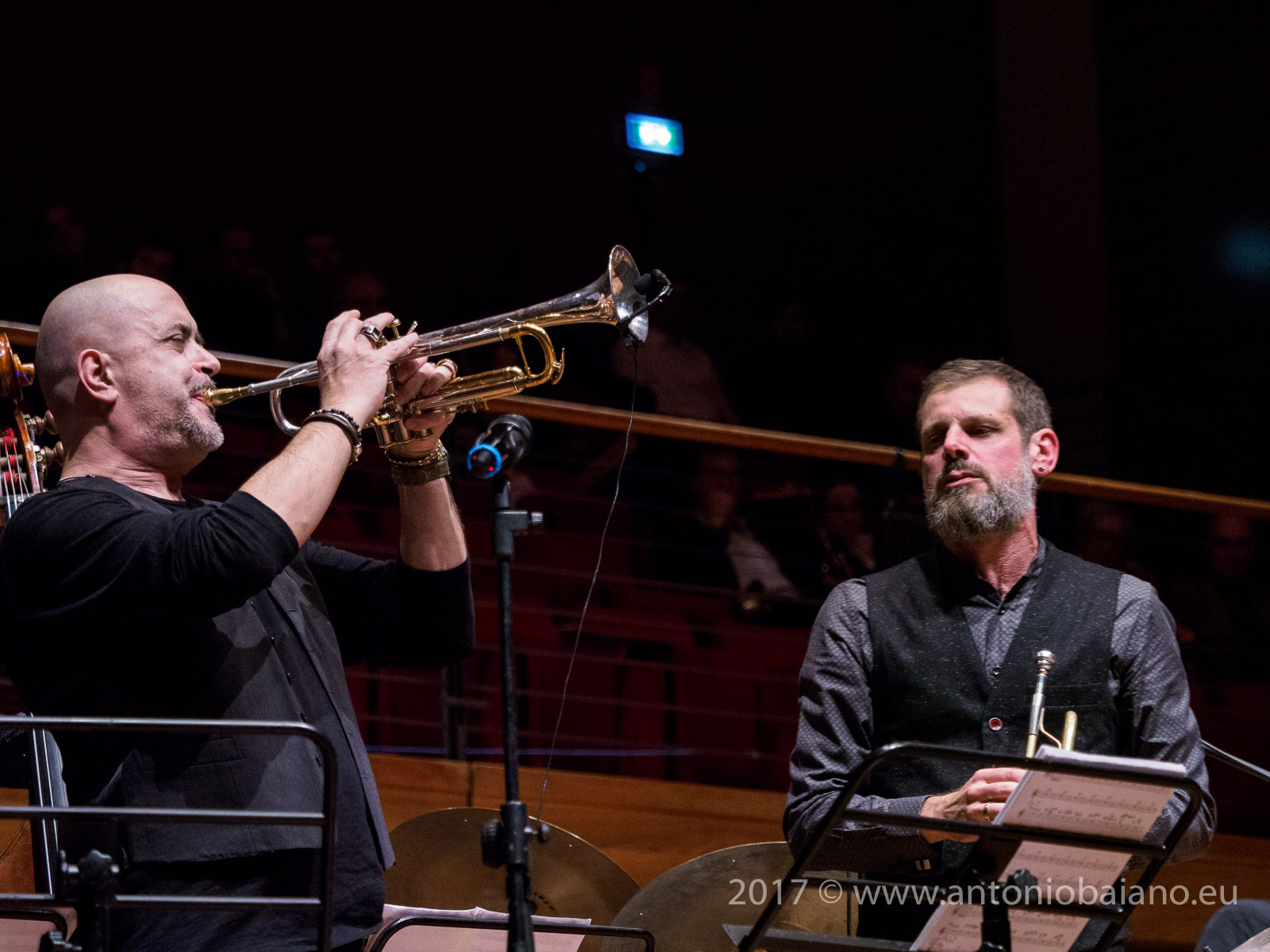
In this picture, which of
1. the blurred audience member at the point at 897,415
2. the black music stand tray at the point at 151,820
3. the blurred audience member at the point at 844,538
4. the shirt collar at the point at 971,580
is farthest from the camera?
the blurred audience member at the point at 897,415

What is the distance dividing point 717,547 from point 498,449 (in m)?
2.90

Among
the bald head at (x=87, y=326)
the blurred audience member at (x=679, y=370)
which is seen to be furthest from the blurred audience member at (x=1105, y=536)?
the bald head at (x=87, y=326)

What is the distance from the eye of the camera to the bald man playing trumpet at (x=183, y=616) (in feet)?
6.14

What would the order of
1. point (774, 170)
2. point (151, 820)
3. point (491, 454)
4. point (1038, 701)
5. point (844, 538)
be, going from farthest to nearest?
point (774, 170), point (844, 538), point (1038, 701), point (491, 454), point (151, 820)

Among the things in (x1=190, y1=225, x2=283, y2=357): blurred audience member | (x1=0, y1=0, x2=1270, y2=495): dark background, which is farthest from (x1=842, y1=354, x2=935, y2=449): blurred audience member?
(x1=190, y1=225, x2=283, y2=357): blurred audience member

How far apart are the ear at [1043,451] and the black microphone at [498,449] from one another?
4.26 ft

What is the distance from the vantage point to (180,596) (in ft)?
6.22

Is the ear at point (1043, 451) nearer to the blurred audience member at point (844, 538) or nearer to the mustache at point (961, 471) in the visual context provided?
the mustache at point (961, 471)

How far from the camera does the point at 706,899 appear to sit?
2.62m

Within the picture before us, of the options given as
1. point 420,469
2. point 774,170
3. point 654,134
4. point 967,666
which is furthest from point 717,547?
point 774,170

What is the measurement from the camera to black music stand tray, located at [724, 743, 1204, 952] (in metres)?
1.59

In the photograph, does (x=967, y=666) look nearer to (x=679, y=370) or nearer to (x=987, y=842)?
(x=987, y=842)

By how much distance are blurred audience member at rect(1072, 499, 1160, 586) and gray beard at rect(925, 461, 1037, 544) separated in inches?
87.5

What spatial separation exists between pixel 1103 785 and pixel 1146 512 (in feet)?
15.1
